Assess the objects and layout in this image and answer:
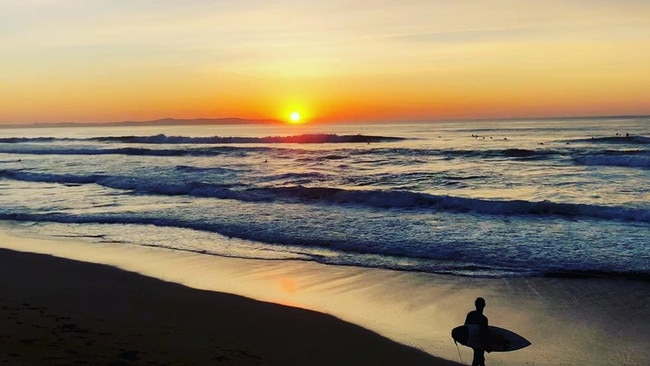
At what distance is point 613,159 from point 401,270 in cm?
2725

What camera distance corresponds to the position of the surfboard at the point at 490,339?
5668 mm

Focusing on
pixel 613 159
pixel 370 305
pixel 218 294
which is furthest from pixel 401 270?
pixel 613 159

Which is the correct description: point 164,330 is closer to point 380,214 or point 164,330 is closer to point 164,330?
point 164,330

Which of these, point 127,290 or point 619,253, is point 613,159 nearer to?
point 619,253

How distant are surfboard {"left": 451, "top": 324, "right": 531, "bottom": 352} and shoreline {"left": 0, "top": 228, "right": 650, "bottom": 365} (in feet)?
1.56

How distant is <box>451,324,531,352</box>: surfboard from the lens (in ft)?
18.6

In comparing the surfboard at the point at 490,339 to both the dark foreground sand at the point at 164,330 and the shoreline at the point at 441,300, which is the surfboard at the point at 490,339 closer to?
the shoreline at the point at 441,300

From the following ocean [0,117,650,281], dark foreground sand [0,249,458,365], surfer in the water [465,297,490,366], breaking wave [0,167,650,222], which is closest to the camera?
surfer in the water [465,297,490,366]

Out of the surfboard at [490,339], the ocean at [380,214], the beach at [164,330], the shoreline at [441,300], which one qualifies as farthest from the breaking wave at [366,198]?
the surfboard at [490,339]

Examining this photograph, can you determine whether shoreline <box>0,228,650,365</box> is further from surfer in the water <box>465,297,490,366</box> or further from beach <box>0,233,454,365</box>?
surfer in the water <box>465,297,490,366</box>

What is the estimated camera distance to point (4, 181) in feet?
94.2

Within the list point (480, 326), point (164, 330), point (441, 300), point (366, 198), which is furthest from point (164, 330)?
point (366, 198)

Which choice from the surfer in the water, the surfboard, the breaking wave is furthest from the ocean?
the surfer in the water

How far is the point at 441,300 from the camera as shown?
8.55 meters
